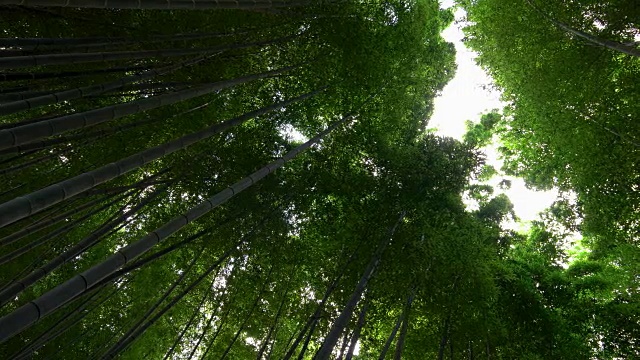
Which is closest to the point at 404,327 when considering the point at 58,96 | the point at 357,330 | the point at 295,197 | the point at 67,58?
the point at 357,330

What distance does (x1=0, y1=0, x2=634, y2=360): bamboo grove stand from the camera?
4953 mm

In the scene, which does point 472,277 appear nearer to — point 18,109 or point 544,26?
point 544,26

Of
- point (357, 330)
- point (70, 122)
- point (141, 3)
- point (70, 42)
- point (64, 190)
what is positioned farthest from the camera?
point (357, 330)

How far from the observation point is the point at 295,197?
250 inches

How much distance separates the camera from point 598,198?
18.8ft

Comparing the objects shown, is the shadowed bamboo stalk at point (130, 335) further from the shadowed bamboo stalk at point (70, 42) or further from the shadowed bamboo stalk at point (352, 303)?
the shadowed bamboo stalk at point (70, 42)

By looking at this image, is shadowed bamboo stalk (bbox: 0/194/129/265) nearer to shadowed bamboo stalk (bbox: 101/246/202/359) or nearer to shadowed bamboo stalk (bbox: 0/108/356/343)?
shadowed bamboo stalk (bbox: 101/246/202/359)

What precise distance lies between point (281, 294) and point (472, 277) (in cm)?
294

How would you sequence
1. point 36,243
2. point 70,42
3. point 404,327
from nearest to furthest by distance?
point 70,42 → point 36,243 → point 404,327

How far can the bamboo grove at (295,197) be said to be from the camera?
4.95 metres

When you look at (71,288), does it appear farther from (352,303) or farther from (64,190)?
(352,303)

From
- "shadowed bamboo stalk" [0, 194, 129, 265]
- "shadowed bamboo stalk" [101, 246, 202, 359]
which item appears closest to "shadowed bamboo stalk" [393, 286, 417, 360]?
"shadowed bamboo stalk" [101, 246, 202, 359]

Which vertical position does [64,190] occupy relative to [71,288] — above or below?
above

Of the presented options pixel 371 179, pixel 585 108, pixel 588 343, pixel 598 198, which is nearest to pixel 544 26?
pixel 585 108
